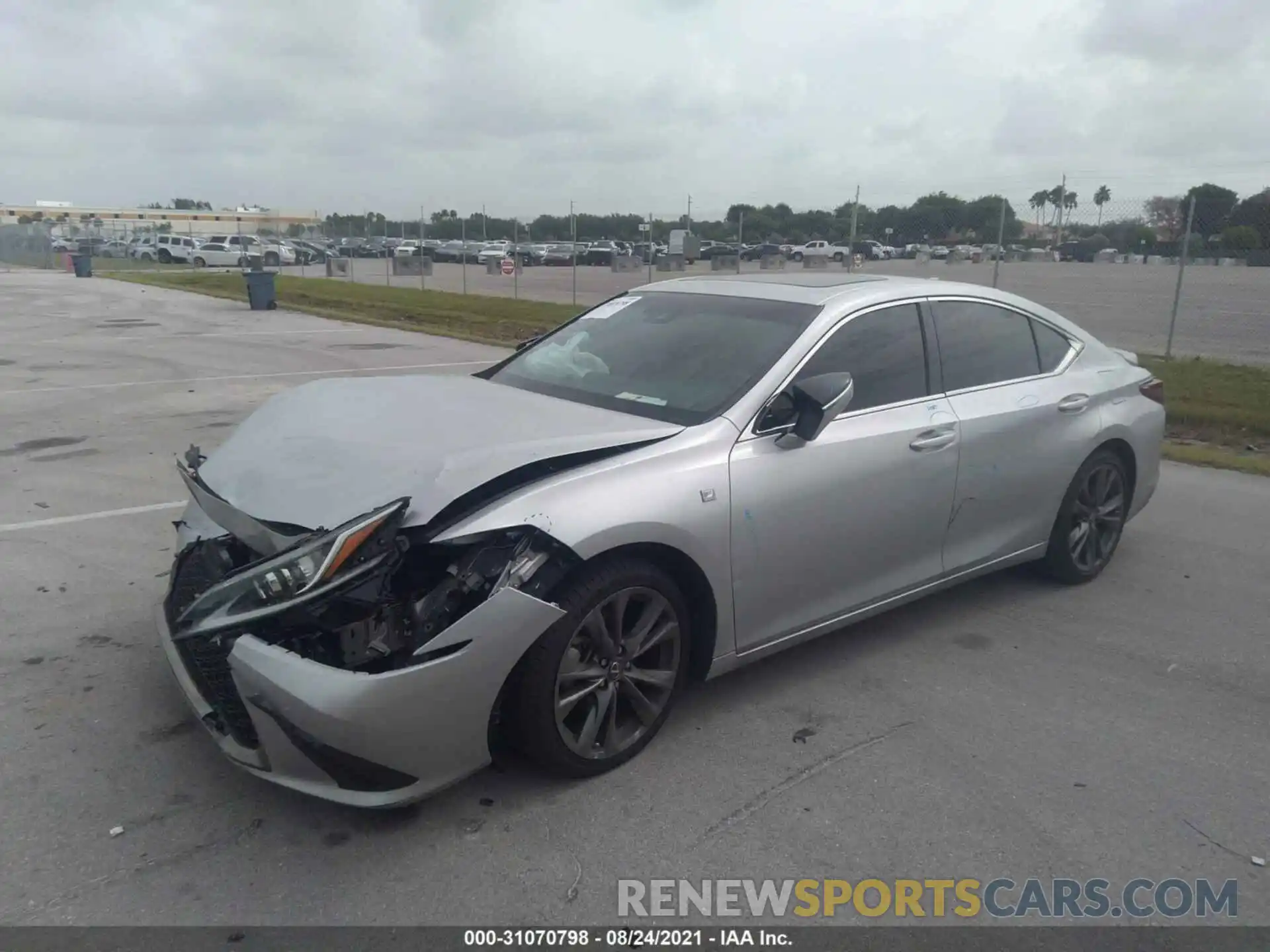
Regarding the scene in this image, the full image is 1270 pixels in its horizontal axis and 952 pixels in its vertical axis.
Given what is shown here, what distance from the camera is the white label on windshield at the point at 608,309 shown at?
16.6ft

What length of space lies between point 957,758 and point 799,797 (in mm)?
678

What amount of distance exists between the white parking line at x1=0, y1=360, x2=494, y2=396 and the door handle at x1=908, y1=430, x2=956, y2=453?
9056 mm

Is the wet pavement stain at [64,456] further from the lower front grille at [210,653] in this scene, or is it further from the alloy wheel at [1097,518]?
the alloy wheel at [1097,518]

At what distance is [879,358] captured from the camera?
4.52m

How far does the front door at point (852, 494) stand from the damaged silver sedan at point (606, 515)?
0.01 m

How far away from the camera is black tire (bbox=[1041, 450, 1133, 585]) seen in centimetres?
529

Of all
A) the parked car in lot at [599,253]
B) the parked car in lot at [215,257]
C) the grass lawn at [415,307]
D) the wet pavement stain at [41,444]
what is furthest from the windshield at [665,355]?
the parked car in lot at [215,257]

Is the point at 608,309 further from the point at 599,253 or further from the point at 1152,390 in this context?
the point at 599,253

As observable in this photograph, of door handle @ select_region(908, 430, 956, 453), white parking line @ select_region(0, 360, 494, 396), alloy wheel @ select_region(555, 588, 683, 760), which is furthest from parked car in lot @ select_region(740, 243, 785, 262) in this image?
alloy wheel @ select_region(555, 588, 683, 760)

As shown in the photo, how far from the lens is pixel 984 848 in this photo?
3188 millimetres

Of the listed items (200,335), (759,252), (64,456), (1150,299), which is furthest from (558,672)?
(759,252)

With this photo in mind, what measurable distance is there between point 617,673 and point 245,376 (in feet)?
33.0
